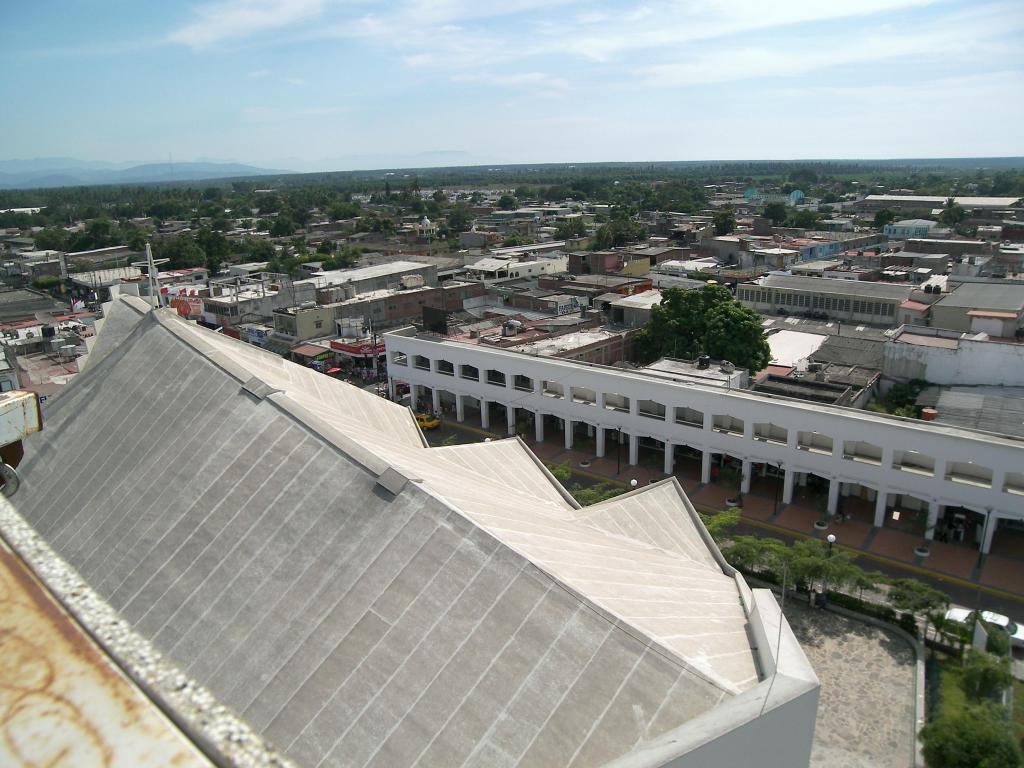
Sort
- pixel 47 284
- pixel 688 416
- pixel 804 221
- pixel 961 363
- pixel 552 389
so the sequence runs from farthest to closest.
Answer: pixel 804 221, pixel 47 284, pixel 552 389, pixel 961 363, pixel 688 416

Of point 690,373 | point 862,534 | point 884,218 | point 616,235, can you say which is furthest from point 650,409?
point 884,218

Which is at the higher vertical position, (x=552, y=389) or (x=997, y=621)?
(x=552, y=389)

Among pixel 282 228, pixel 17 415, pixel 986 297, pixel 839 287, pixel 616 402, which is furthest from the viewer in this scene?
pixel 282 228

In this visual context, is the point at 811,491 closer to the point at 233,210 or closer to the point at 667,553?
the point at 667,553

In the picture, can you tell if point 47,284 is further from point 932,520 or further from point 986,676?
point 986,676

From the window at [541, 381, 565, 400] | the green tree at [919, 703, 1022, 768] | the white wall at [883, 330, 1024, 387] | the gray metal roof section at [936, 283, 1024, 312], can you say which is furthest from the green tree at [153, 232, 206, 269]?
the green tree at [919, 703, 1022, 768]

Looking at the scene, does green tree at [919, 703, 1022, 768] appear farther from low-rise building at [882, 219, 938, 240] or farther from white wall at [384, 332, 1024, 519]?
low-rise building at [882, 219, 938, 240]

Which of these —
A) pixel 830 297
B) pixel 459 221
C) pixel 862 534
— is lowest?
pixel 862 534
